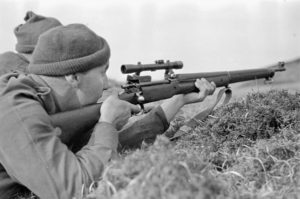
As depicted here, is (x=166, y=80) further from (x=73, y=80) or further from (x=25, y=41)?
(x=25, y=41)

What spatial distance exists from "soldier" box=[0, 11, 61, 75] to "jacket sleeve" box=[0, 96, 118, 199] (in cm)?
272

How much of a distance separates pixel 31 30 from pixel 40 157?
3.47 metres

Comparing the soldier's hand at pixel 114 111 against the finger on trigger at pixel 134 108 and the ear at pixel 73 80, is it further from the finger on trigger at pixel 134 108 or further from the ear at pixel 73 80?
the ear at pixel 73 80

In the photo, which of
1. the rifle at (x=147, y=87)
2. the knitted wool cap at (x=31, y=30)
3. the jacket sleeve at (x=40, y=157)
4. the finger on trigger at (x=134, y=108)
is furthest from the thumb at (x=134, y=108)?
the knitted wool cap at (x=31, y=30)

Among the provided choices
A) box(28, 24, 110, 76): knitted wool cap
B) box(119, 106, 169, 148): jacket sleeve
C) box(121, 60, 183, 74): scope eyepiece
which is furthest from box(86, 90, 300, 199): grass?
box(28, 24, 110, 76): knitted wool cap

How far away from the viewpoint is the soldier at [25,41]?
18.4 ft

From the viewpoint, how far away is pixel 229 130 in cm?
397

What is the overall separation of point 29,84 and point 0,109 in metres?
0.32

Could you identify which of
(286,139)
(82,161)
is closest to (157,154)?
(82,161)

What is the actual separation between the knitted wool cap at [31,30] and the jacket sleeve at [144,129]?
77.2 inches

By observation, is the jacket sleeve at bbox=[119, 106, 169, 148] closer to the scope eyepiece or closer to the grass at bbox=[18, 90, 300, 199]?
the grass at bbox=[18, 90, 300, 199]

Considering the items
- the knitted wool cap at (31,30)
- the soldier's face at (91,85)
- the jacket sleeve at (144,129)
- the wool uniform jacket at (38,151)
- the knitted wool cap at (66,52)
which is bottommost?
the jacket sleeve at (144,129)

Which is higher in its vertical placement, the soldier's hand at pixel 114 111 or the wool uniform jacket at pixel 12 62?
the wool uniform jacket at pixel 12 62

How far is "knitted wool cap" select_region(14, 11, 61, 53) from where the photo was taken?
583 centimetres
